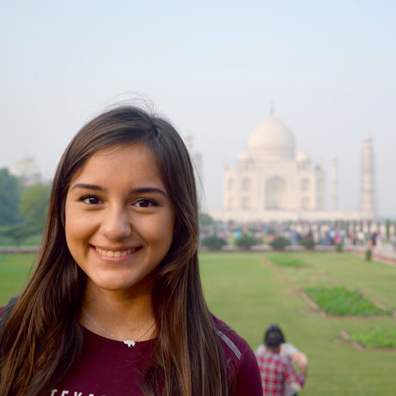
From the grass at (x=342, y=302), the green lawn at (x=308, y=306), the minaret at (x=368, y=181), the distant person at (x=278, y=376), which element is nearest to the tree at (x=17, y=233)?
the green lawn at (x=308, y=306)

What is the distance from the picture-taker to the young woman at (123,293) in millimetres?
944

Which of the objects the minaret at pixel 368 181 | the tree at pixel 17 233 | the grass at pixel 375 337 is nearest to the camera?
the grass at pixel 375 337

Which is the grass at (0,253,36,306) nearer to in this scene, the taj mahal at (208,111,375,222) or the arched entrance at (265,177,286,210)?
the taj mahal at (208,111,375,222)

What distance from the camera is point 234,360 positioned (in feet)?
3.21

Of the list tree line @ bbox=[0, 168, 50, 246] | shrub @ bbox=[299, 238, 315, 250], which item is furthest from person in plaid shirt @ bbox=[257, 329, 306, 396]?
shrub @ bbox=[299, 238, 315, 250]

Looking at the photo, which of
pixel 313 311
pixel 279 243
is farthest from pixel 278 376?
pixel 279 243

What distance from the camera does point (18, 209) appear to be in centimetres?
2117

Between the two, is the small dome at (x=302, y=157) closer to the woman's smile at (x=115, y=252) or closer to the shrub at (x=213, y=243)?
the shrub at (x=213, y=243)

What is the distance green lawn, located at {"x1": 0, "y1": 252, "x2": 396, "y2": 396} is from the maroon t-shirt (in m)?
0.30

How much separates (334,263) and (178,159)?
39.2 feet

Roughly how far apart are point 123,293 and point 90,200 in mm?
192

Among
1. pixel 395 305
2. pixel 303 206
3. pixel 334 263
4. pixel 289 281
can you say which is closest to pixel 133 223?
pixel 395 305

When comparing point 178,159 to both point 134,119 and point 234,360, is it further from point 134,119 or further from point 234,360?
point 234,360

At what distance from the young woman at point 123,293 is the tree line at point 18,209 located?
42.7ft
